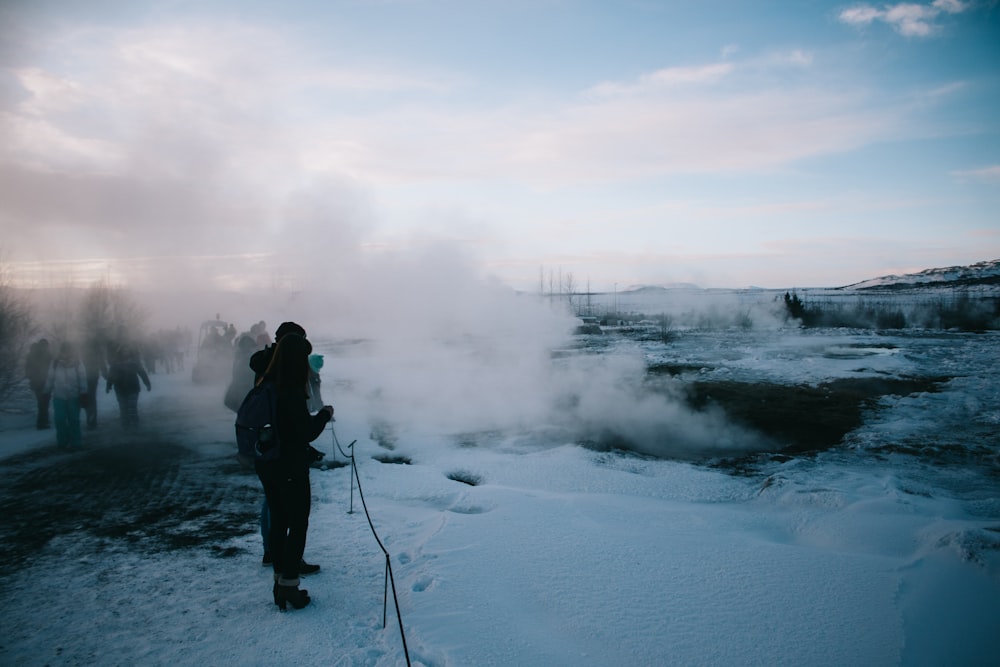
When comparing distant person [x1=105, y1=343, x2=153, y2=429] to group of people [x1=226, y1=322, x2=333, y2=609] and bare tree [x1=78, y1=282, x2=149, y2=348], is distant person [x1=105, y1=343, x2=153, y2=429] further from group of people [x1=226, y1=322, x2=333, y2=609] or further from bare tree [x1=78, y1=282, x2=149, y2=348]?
bare tree [x1=78, y1=282, x2=149, y2=348]

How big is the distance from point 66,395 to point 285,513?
759 cm

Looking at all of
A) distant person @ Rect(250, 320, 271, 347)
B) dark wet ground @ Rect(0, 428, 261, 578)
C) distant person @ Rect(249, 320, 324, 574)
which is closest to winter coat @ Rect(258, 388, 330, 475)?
distant person @ Rect(249, 320, 324, 574)

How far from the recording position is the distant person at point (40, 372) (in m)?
9.84

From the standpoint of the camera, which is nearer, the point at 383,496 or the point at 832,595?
the point at 832,595

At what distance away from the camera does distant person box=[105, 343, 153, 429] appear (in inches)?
382

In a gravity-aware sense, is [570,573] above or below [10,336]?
below

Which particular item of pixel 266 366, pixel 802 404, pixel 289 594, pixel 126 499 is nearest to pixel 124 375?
pixel 126 499

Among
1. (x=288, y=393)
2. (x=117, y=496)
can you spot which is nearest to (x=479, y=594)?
(x=288, y=393)

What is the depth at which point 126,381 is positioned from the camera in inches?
386

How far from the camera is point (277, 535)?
3.68 meters

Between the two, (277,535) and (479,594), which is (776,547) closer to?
(479,594)

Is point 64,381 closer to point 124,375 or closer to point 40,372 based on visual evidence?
point 124,375

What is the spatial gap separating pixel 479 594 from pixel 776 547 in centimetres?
299

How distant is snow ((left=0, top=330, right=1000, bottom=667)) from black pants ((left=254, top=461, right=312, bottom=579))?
0.38 meters
